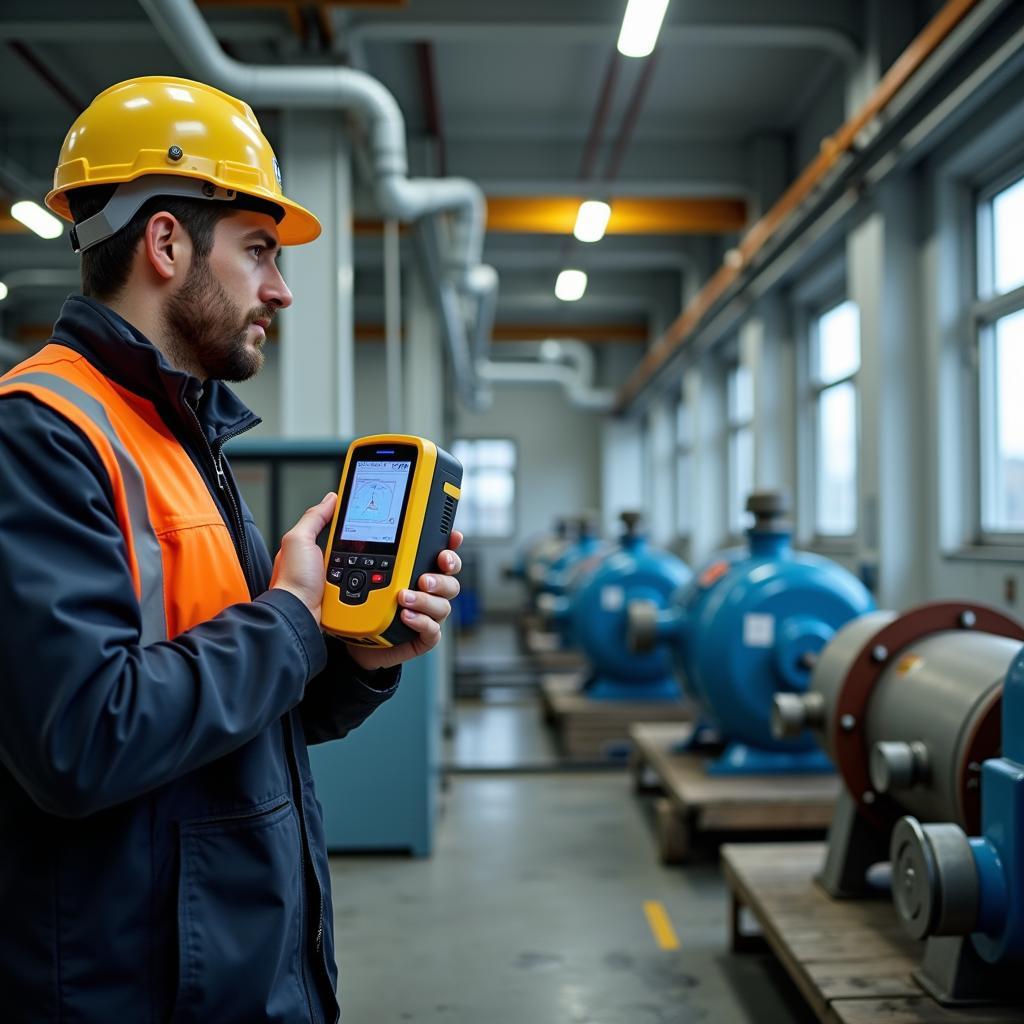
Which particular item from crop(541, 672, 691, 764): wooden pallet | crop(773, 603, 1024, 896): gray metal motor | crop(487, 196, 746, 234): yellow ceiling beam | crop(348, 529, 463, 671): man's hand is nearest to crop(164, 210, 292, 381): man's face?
crop(348, 529, 463, 671): man's hand

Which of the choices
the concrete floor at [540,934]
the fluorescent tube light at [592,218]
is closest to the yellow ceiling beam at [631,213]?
the fluorescent tube light at [592,218]

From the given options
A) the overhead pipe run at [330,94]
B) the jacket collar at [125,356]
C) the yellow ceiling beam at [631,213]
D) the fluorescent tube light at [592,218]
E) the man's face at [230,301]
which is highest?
the yellow ceiling beam at [631,213]

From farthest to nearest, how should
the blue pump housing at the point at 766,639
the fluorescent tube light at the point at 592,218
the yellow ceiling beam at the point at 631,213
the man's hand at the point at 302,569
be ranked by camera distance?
the yellow ceiling beam at the point at 631,213, the fluorescent tube light at the point at 592,218, the blue pump housing at the point at 766,639, the man's hand at the point at 302,569

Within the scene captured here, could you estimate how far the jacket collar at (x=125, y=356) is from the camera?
112 cm

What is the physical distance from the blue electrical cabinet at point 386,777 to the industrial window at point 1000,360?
292 centimetres

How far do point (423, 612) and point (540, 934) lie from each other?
2.64 m

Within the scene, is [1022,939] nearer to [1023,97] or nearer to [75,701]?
[75,701]

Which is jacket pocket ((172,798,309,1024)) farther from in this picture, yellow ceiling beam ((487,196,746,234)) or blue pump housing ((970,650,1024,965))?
yellow ceiling beam ((487,196,746,234))

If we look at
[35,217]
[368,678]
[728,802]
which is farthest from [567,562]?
[368,678]

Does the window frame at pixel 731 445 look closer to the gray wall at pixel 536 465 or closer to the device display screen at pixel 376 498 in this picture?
the gray wall at pixel 536 465

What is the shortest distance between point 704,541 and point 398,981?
Result: 8379mm

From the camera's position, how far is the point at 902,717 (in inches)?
93.4

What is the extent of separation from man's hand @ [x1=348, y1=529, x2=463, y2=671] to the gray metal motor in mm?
1319

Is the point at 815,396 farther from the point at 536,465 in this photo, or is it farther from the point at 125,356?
the point at 536,465
